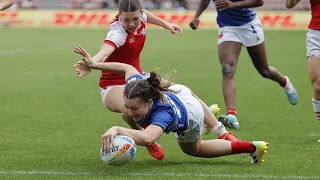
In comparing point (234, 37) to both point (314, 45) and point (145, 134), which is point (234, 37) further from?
point (145, 134)

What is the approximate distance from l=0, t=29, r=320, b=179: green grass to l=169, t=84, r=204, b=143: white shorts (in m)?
0.30

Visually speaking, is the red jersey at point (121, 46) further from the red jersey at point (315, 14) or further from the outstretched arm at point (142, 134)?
the red jersey at point (315, 14)

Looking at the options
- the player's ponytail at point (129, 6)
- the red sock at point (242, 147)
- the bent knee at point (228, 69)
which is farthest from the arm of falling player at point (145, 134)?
the bent knee at point (228, 69)

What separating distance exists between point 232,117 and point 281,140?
52.1 inches

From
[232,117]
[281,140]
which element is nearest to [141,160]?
[281,140]

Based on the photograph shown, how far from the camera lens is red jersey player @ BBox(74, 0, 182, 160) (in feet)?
25.7

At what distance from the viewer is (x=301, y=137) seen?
9469 millimetres

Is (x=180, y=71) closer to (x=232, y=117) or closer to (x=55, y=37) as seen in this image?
(x=232, y=117)

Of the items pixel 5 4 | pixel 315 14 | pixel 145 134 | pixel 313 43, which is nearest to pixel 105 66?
pixel 145 134

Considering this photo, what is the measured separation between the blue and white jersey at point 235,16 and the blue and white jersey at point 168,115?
4.27m

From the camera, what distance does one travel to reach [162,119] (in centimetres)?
674

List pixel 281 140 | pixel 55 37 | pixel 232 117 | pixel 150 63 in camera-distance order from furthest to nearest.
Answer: pixel 55 37
pixel 150 63
pixel 232 117
pixel 281 140

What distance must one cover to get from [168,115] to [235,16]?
15.4 feet

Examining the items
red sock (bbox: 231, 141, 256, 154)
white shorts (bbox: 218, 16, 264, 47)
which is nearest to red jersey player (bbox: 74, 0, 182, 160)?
red sock (bbox: 231, 141, 256, 154)
